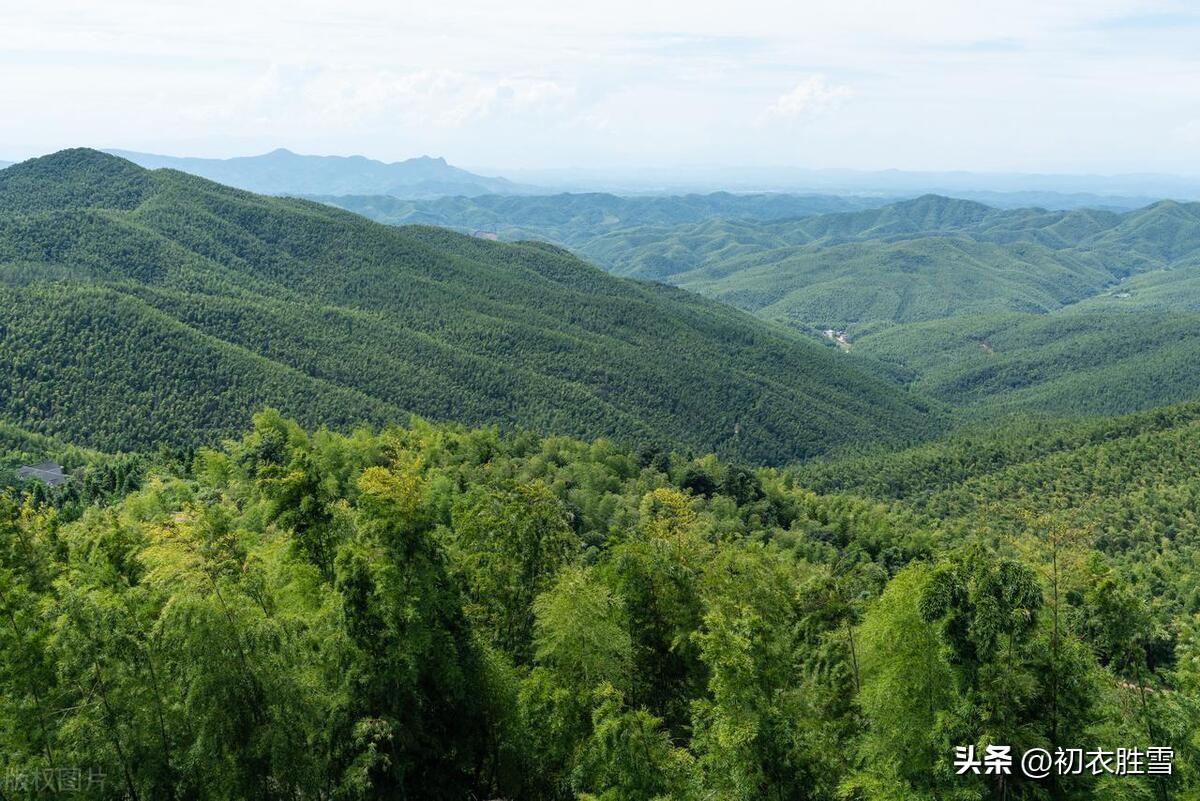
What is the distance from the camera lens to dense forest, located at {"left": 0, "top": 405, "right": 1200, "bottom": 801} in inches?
792

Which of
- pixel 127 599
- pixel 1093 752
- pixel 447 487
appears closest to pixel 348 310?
pixel 447 487

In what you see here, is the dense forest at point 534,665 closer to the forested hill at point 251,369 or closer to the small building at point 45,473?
the small building at point 45,473

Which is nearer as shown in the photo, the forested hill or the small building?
the small building

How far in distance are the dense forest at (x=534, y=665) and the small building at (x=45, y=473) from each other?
72.9 meters

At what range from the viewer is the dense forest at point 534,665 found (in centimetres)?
2011

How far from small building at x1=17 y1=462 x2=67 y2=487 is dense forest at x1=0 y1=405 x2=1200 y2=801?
72.9 metres

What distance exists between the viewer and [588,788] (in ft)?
80.4

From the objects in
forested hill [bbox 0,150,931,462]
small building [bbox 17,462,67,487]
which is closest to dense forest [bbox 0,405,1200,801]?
small building [bbox 17,462,67,487]

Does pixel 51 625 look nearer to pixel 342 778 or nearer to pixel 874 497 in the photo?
pixel 342 778

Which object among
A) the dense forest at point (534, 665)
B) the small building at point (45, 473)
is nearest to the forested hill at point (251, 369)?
the small building at point (45, 473)

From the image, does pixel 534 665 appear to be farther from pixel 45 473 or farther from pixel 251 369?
pixel 251 369

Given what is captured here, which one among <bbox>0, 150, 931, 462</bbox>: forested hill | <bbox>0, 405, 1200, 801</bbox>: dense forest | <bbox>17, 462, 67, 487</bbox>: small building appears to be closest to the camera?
<bbox>0, 405, 1200, 801</bbox>: dense forest

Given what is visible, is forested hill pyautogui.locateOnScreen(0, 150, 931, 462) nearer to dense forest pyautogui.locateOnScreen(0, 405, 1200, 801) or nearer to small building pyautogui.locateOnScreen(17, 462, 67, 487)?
small building pyautogui.locateOnScreen(17, 462, 67, 487)

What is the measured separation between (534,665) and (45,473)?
94.1 meters
